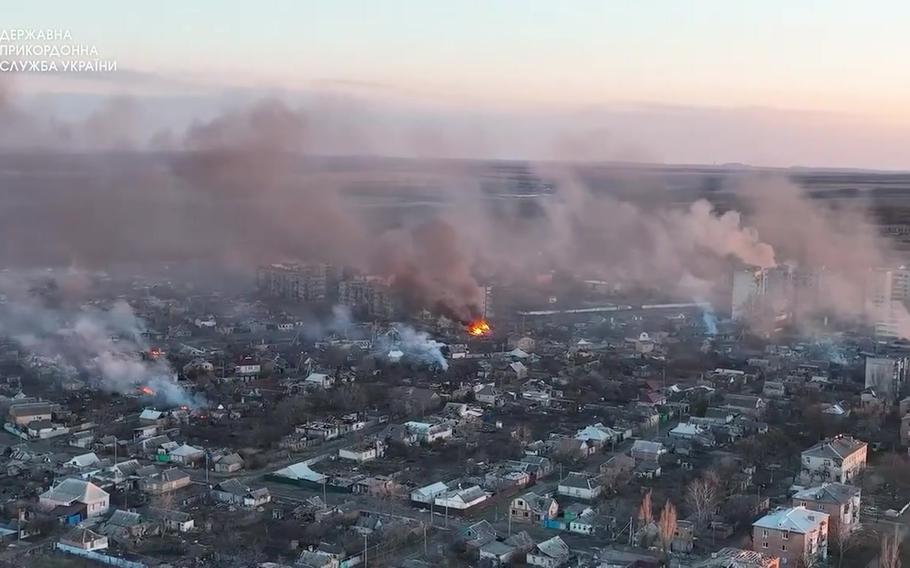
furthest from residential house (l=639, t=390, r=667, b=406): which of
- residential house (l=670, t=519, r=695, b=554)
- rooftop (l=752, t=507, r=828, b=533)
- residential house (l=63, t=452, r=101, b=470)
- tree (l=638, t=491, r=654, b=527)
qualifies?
residential house (l=63, t=452, r=101, b=470)

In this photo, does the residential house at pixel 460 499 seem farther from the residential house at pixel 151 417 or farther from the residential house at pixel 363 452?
the residential house at pixel 151 417

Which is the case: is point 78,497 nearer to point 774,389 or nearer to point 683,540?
point 683,540

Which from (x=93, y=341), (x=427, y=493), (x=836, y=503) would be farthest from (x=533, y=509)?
(x=93, y=341)

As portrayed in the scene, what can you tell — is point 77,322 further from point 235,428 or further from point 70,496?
point 70,496

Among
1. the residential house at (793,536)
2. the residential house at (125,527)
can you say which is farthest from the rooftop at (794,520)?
the residential house at (125,527)

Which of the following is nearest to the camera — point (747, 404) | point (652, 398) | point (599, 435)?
point (599, 435)

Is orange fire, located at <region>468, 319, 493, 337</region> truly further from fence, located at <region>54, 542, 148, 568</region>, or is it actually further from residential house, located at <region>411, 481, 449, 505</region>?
fence, located at <region>54, 542, 148, 568</region>
